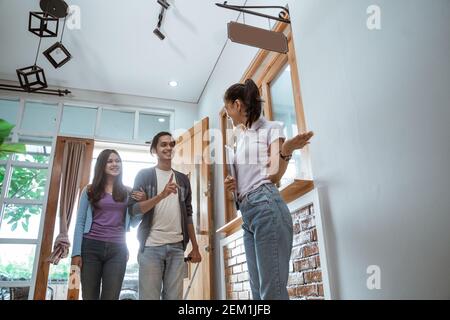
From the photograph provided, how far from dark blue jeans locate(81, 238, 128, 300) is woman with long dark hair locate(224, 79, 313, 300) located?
2.66 ft

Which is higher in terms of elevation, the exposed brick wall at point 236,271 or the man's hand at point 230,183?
the man's hand at point 230,183

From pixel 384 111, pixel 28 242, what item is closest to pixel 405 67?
pixel 384 111

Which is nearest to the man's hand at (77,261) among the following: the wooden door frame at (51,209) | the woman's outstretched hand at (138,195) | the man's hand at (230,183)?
the woman's outstretched hand at (138,195)

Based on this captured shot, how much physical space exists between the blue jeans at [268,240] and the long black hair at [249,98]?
324 millimetres

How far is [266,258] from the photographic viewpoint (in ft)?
3.77

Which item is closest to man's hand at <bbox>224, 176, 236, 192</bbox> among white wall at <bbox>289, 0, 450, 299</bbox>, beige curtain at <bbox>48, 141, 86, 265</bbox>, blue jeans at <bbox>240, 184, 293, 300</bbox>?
blue jeans at <bbox>240, 184, 293, 300</bbox>

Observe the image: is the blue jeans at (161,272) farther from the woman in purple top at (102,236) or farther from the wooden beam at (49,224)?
the wooden beam at (49,224)

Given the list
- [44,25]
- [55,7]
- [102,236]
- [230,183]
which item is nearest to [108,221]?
[102,236]

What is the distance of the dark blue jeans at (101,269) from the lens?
1.72 m

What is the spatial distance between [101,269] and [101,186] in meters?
0.48

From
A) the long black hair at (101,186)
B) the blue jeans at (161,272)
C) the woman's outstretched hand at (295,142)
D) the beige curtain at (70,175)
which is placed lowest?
the blue jeans at (161,272)

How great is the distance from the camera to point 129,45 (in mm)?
3666
